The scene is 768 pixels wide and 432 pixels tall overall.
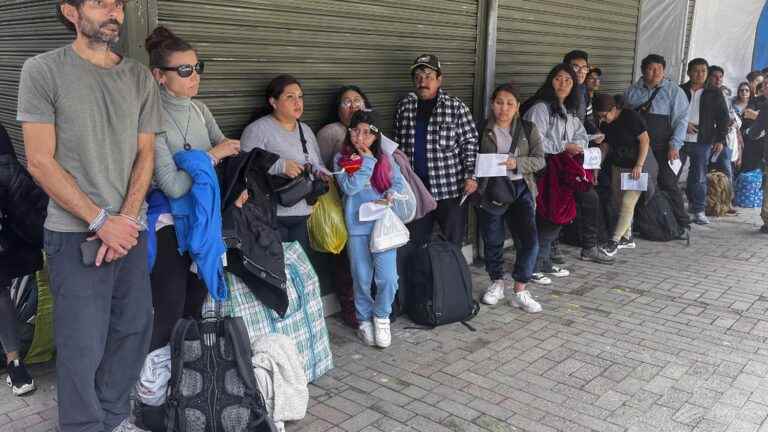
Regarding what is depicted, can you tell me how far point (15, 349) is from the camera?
368 centimetres

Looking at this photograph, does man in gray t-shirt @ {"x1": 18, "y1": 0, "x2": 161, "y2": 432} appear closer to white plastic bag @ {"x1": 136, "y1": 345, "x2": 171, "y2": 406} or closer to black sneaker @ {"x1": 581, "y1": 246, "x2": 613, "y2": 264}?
white plastic bag @ {"x1": 136, "y1": 345, "x2": 171, "y2": 406}

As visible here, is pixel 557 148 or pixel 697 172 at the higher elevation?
pixel 557 148

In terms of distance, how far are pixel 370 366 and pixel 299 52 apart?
7.13 feet

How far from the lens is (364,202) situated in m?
4.38

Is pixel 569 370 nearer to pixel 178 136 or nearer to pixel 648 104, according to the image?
pixel 178 136

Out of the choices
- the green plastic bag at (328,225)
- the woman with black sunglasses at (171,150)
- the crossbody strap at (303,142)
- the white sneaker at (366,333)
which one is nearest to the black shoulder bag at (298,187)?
the crossbody strap at (303,142)

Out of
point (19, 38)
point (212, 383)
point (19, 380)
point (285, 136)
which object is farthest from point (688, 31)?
point (19, 380)

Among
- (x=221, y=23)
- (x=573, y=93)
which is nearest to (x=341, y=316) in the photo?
(x=221, y=23)

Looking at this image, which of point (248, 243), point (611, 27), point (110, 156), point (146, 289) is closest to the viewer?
point (110, 156)

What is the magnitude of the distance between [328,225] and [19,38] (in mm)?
2316

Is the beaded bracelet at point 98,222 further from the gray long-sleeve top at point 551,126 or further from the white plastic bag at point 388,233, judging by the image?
the gray long-sleeve top at point 551,126

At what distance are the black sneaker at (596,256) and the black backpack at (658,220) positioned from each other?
1.18 metres

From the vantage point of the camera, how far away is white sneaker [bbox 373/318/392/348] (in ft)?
14.5

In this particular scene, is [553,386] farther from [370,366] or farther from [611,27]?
[611,27]
